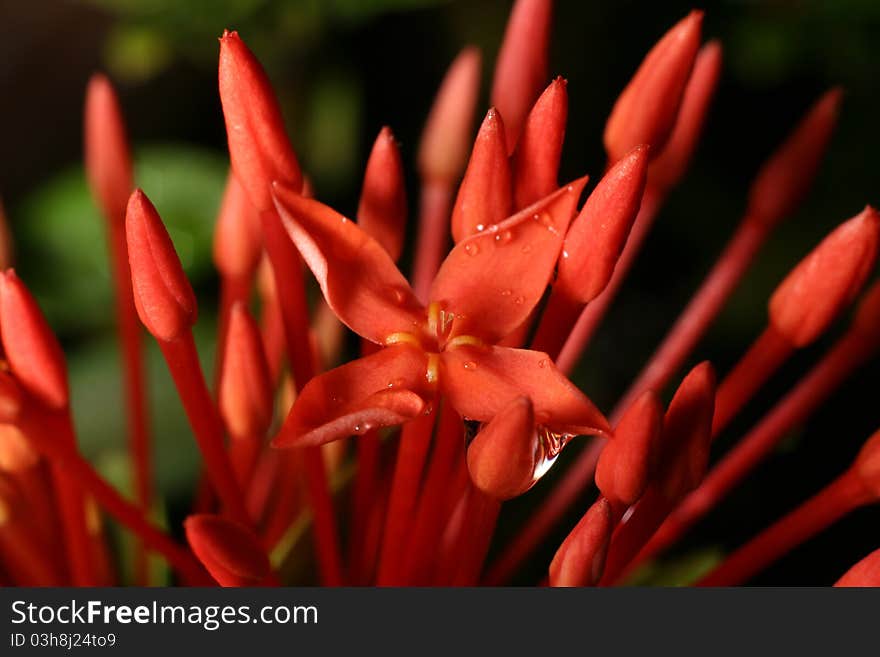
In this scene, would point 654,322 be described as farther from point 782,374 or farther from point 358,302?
point 358,302

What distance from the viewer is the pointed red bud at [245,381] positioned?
0.45 m

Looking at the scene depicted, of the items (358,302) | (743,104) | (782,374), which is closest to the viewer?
(358,302)

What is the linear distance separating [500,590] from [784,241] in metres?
0.48

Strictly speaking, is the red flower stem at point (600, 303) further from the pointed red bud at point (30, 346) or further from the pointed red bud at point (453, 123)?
the pointed red bud at point (30, 346)

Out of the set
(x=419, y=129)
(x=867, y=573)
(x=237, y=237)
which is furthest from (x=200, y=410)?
(x=419, y=129)

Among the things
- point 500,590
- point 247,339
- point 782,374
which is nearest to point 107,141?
point 247,339

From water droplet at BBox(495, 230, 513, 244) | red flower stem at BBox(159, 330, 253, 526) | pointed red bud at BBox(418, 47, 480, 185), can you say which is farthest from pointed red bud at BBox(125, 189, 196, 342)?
pointed red bud at BBox(418, 47, 480, 185)

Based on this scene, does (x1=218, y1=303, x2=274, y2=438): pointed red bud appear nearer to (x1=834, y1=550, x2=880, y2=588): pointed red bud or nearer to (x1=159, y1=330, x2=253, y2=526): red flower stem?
(x1=159, y1=330, x2=253, y2=526): red flower stem

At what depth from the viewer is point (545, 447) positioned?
0.36 metres

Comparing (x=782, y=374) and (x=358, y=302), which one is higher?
(x=782, y=374)

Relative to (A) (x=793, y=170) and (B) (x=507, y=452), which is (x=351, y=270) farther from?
(A) (x=793, y=170)

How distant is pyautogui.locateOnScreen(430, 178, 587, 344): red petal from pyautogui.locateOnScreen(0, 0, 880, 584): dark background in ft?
1.09

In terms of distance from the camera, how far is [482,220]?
392 millimetres

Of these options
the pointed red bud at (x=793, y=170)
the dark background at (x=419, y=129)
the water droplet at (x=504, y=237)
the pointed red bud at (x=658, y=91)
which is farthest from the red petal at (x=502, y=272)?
the dark background at (x=419, y=129)
